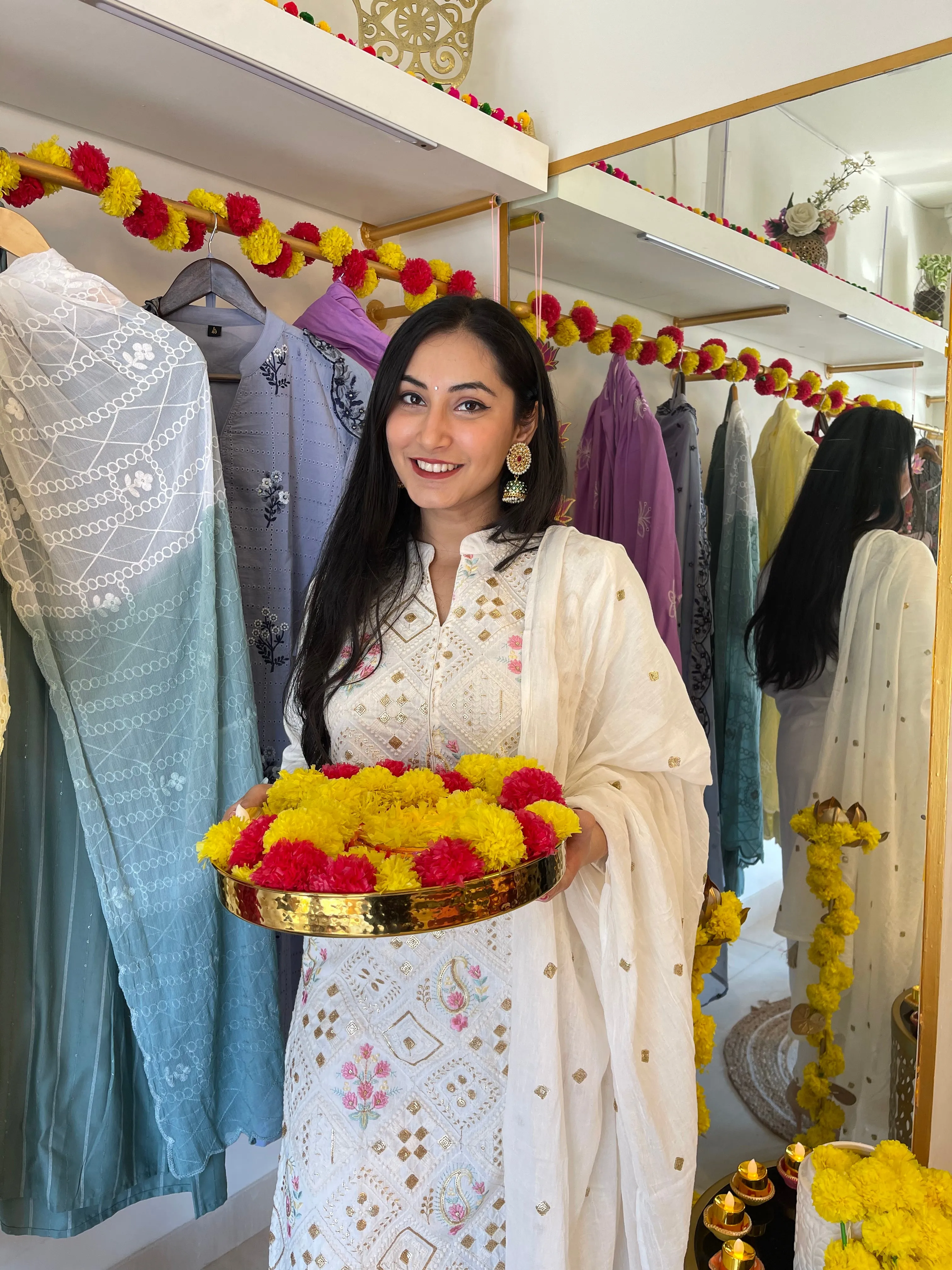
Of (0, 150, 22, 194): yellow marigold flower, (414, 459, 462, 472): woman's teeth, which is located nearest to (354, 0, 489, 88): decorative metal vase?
(0, 150, 22, 194): yellow marigold flower

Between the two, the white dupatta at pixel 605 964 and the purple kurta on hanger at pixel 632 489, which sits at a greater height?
the purple kurta on hanger at pixel 632 489

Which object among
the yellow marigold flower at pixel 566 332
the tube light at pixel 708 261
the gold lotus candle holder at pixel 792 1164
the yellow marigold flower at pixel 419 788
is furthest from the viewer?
the yellow marigold flower at pixel 566 332

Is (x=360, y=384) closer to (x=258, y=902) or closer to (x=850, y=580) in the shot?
(x=850, y=580)

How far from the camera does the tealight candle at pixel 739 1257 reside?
1265mm

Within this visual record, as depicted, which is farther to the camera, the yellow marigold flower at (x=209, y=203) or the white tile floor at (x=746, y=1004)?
the white tile floor at (x=746, y=1004)

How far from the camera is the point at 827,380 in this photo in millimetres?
1440

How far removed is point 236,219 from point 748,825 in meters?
1.26

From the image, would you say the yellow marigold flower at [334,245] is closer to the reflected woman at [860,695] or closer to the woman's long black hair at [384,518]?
the woman's long black hair at [384,518]

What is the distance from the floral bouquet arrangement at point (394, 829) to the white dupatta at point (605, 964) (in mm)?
165

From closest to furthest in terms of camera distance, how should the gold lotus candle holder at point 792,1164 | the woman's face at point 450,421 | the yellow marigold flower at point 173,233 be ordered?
1. the woman's face at point 450,421
2. the yellow marigold flower at point 173,233
3. the gold lotus candle holder at point 792,1164

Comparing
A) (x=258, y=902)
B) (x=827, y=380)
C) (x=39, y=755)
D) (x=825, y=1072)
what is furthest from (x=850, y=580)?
(x=39, y=755)

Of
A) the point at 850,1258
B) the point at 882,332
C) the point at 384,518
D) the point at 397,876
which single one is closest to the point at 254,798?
the point at 397,876

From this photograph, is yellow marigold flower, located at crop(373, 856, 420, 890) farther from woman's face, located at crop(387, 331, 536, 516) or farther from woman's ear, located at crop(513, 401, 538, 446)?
woman's ear, located at crop(513, 401, 538, 446)

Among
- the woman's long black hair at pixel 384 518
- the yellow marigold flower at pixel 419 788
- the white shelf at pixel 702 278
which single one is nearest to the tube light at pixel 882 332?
the white shelf at pixel 702 278
